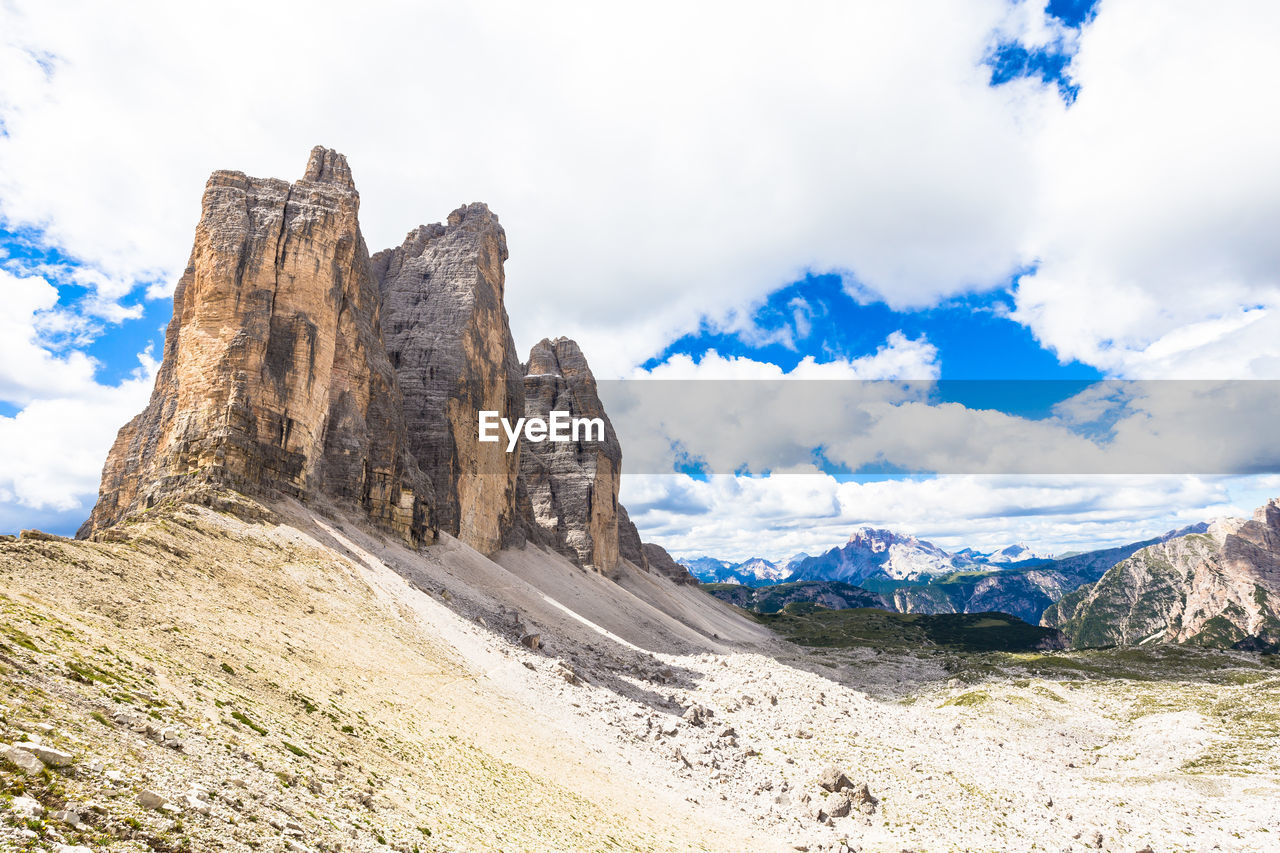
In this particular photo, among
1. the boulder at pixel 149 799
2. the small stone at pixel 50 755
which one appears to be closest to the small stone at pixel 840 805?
the boulder at pixel 149 799

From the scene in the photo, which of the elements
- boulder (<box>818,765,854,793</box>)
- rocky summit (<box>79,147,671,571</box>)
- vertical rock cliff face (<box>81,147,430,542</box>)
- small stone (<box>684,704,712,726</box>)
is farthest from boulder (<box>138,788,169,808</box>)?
vertical rock cliff face (<box>81,147,430,542</box>)

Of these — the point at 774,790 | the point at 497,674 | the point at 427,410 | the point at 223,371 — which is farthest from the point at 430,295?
the point at 774,790

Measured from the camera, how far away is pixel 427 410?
83.4m

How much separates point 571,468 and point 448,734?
97499mm

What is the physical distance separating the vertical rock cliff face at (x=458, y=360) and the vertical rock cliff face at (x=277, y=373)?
11.5 metres

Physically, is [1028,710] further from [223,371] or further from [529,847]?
[223,371]

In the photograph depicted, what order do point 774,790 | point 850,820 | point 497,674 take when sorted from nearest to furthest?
point 850,820 < point 774,790 < point 497,674

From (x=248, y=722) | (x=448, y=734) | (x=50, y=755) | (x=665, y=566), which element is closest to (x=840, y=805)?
(x=448, y=734)

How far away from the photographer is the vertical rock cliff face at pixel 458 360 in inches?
3270

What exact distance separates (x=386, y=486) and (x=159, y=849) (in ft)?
183

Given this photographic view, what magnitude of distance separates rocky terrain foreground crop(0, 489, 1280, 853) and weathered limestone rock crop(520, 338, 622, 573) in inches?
1858

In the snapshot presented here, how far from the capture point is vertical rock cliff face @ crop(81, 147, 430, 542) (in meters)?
49.2

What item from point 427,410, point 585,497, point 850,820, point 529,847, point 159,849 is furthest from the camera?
point 585,497

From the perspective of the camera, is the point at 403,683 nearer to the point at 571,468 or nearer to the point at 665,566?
the point at 571,468
